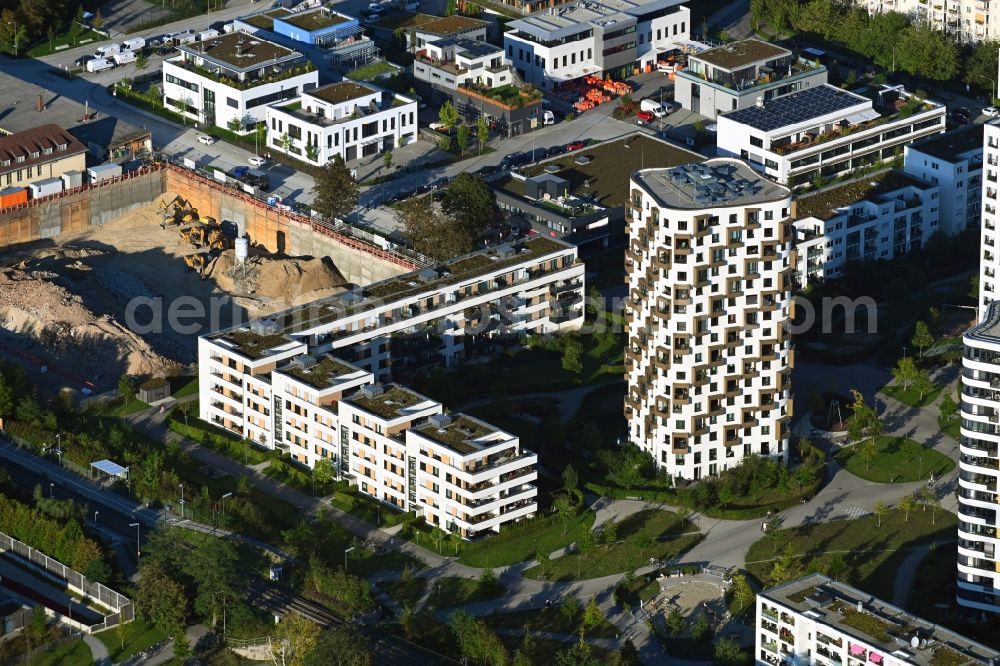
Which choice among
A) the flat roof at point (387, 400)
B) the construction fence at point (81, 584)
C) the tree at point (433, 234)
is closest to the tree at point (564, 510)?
the flat roof at point (387, 400)

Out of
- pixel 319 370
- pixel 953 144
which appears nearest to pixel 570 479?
pixel 319 370

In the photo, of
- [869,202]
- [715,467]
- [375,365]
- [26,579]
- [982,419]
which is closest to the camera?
[982,419]

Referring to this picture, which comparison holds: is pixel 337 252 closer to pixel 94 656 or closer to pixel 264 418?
pixel 264 418

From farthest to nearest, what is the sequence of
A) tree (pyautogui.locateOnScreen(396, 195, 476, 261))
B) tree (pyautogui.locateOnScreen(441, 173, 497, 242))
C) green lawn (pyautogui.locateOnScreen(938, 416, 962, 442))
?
tree (pyautogui.locateOnScreen(441, 173, 497, 242)) < tree (pyautogui.locateOnScreen(396, 195, 476, 261)) < green lawn (pyautogui.locateOnScreen(938, 416, 962, 442))

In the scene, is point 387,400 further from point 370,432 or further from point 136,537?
point 136,537

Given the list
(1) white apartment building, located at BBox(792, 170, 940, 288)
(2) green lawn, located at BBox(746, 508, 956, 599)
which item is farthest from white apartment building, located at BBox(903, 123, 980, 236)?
(2) green lawn, located at BBox(746, 508, 956, 599)

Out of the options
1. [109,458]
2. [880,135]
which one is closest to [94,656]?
[109,458]

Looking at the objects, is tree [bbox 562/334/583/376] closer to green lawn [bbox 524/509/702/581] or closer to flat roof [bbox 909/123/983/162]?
green lawn [bbox 524/509/702/581]
